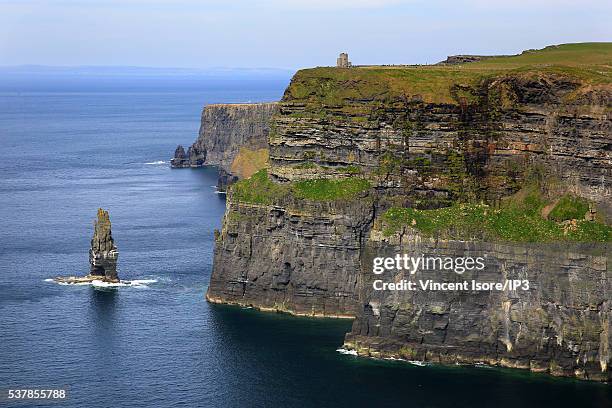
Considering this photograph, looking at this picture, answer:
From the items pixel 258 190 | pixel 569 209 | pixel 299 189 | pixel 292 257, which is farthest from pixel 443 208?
pixel 258 190

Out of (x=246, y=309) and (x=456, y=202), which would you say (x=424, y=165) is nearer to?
(x=456, y=202)

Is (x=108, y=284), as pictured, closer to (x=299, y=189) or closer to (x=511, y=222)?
(x=299, y=189)

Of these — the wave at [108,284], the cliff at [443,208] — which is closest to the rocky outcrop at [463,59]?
the cliff at [443,208]

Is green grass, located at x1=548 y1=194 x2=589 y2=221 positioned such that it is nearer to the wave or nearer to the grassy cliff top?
the grassy cliff top

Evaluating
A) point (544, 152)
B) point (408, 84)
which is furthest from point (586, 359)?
point (408, 84)

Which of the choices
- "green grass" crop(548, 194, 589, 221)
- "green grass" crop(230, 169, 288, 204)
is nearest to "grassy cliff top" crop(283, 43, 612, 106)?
"green grass" crop(230, 169, 288, 204)

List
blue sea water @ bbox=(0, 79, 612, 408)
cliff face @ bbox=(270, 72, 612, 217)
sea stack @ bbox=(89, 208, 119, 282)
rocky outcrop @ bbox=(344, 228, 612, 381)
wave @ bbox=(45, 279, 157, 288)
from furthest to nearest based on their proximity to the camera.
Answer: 1. wave @ bbox=(45, 279, 157, 288)
2. sea stack @ bbox=(89, 208, 119, 282)
3. cliff face @ bbox=(270, 72, 612, 217)
4. rocky outcrop @ bbox=(344, 228, 612, 381)
5. blue sea water @ bbox=(0, 79, 612, 408)
